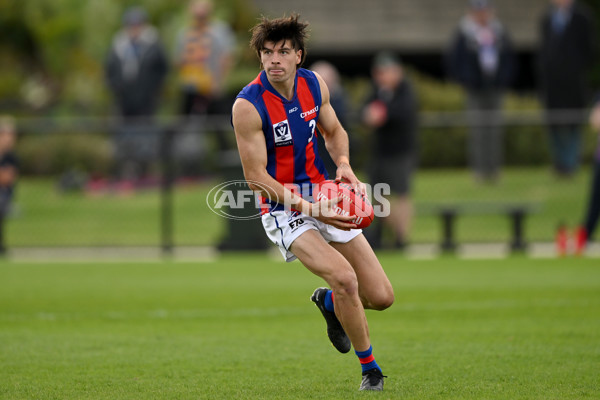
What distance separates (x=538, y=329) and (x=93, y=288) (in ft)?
18.0

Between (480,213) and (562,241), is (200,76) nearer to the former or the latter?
(480,213)

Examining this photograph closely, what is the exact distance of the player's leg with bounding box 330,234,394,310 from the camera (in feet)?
21.8

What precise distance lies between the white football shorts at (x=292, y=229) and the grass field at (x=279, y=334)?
91 cm

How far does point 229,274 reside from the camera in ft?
42.9

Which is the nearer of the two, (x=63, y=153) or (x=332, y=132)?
(x=332, y=132)

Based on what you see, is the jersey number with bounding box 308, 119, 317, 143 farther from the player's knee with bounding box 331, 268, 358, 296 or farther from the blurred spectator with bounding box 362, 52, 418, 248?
the blurred spectator with bounding box 362, 52, 418, 248

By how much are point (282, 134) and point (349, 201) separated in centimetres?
63

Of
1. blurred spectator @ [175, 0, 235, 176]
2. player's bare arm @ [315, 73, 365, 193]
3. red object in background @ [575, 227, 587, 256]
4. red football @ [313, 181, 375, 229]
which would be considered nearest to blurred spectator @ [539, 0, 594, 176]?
red object in background @ [575, 227, 587, 256]

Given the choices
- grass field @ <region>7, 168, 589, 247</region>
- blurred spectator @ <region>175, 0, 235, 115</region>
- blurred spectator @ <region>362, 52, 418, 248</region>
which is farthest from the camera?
blurred spectator @ <region>175, 0, 235, 115</region>

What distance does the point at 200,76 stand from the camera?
696 inches

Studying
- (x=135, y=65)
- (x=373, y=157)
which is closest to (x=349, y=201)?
(x=373, y=157)

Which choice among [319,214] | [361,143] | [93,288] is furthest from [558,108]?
[319,214]

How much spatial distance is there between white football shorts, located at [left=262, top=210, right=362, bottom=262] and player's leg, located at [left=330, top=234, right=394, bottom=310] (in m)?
0.06

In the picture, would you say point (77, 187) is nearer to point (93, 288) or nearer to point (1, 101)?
point (93, 288)
